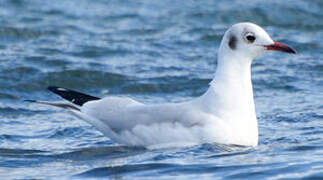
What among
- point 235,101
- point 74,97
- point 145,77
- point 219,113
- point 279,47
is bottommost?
point 219,113

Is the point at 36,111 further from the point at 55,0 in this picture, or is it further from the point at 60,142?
the point at 55,0

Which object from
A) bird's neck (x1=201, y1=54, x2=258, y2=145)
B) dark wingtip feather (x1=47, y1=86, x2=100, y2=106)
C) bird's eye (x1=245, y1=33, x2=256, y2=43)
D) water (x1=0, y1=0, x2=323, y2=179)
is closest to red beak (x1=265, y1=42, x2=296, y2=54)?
bird's eye (x1=245, y1=33, x2=256, y2=43)

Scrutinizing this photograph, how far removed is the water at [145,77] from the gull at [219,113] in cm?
11

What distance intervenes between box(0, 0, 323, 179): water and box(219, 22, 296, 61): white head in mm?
829

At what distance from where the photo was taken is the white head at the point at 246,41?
737 cm

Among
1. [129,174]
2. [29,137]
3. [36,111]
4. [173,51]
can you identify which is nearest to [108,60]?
[173,51]

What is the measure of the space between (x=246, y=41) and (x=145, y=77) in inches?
161

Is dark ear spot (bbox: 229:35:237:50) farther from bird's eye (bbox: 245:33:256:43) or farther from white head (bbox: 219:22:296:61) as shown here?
bird's eye (bbox: 245:33:256:43)

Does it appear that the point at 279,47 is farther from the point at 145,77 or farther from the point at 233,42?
the point at 145,77

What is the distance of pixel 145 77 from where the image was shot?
11.4 m

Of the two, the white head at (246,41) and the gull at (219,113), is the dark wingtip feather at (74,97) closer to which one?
the gull at (219,113)

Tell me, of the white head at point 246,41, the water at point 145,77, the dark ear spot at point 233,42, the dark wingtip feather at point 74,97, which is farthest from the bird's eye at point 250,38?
the dark wingtip feather at point 74,97

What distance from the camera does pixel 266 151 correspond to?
7270 millimetres

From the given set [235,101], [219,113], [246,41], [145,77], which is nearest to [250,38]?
[246,41]
